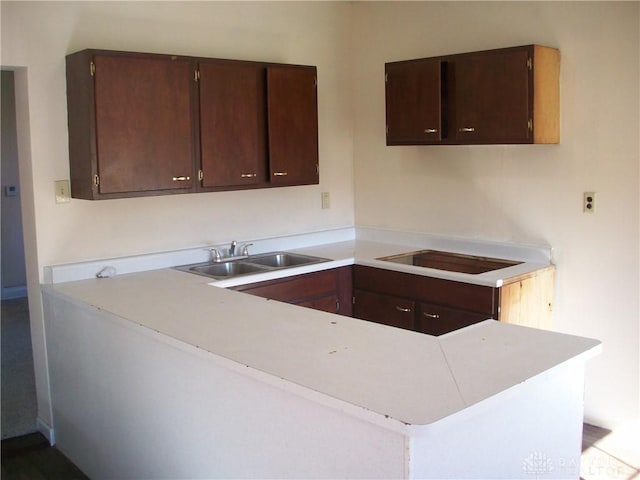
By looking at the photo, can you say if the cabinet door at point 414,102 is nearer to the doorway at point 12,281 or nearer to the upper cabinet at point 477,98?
the upper cabinet at point 477,98

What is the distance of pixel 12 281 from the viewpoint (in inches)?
269

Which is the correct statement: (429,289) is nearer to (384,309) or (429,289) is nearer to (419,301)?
(419,301)

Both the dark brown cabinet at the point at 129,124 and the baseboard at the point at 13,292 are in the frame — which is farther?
the baseboard at the point at 13,292

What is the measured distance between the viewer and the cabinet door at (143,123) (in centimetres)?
312

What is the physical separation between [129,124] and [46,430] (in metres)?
1.64

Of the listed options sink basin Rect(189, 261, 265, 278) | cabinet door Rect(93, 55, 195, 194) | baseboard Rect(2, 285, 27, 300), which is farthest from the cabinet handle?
baseboard Rect(2, 285, 27, 300)

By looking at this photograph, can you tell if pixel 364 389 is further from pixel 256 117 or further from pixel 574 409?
pixel 256 117

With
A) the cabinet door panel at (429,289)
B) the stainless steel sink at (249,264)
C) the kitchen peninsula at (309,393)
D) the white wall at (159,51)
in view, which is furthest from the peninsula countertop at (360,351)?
the cabinet door panel at (429,289)

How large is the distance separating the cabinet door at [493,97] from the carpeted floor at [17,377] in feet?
9.33

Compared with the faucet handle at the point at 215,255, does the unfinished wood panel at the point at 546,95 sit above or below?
above

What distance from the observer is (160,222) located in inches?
145

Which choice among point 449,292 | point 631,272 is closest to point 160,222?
point 449,292

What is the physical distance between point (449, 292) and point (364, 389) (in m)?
1.86

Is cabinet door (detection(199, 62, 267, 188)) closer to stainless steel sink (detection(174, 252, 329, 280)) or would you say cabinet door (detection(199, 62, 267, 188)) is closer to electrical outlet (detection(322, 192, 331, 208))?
stainless steel sink (detection(174, 252, 329, 280))
